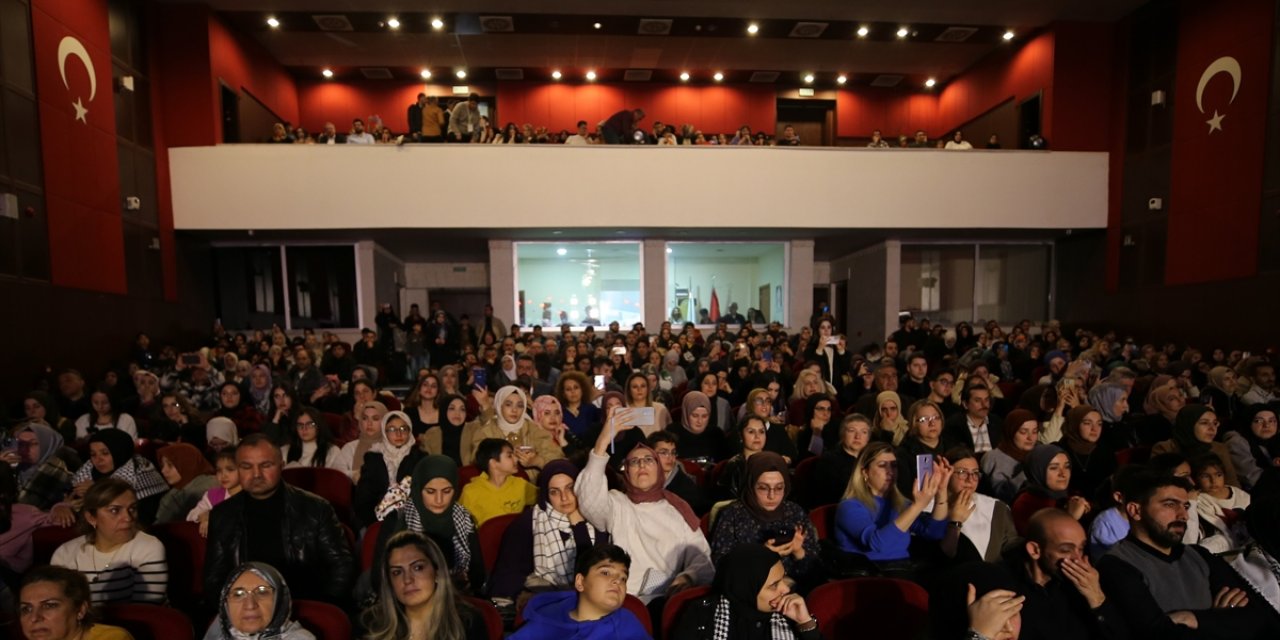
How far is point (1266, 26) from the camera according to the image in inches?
302

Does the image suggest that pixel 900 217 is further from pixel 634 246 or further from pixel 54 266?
pixel 54 266

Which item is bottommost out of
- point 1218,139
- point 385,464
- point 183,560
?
point 183,560

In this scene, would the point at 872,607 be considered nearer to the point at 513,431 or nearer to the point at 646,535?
the point at 646,535

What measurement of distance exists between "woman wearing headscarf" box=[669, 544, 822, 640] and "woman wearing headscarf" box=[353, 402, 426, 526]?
177 centimetres

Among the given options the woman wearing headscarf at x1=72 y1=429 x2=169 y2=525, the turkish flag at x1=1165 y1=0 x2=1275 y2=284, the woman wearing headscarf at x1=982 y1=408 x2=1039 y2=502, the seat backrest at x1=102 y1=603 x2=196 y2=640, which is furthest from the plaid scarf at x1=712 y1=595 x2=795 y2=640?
the turkish flag at x1=1165 y1=0 x2=1275 y2=284

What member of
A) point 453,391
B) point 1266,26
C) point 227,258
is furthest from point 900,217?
point 227,258

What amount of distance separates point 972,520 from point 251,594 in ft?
9.03

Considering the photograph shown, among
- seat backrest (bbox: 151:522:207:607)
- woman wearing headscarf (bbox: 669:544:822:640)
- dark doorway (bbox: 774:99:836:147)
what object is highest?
dark doorway (bbox: 774:99:836:147)

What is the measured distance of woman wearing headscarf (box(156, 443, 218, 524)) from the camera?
10.6ft

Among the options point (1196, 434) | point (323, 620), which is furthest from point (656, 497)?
point (1196, 434)

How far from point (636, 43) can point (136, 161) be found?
813 centimetres

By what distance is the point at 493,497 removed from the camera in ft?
9.91

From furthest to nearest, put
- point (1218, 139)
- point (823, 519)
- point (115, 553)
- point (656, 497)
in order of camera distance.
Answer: point (1218, 139)
point (823, 519)
point (656, 497)
point (115, 553)

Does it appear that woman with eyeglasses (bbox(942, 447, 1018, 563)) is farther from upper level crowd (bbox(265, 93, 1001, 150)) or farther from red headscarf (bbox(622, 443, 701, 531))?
upper level crowd (bbox(265, 93, 1001, 150))
